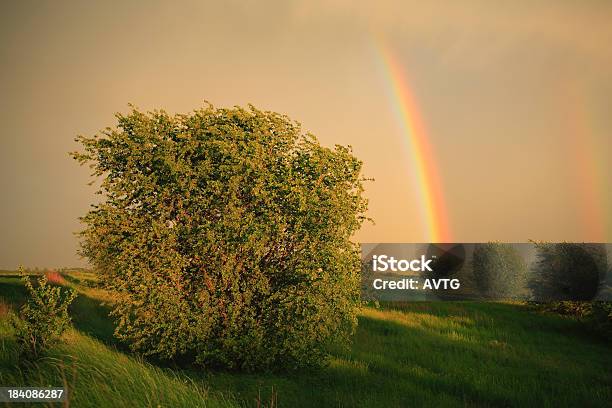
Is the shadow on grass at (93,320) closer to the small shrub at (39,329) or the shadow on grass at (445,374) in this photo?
the small shrub at (39,329)

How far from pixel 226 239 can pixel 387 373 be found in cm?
696

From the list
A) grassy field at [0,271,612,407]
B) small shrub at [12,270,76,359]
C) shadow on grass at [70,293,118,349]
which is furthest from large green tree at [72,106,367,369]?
shadow on grass at [70,293,118,349]

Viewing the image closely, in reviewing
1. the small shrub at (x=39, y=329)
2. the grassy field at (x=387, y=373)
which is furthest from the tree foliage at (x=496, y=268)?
the small shrub at (x=39, y=329)

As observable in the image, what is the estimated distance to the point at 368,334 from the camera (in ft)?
83.8

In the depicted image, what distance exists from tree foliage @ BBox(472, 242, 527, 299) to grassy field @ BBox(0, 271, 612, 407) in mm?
16576

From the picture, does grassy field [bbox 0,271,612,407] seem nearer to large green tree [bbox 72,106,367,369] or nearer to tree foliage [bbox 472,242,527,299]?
large green tree [bbox 72,106,367,369]

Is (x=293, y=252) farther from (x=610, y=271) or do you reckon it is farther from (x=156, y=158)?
(x=610, y=271)

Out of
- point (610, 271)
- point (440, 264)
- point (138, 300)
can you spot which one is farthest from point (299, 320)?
point (440, 264)

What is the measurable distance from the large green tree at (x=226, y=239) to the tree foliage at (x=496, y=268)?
34.2m

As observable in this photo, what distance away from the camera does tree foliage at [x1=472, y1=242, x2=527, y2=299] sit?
4706cm

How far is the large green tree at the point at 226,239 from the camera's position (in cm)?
1585

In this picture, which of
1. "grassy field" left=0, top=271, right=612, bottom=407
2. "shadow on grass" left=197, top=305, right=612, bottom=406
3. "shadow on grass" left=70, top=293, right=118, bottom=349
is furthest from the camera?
"shadow on grass" left=70, top=293, right=118, bottom=349

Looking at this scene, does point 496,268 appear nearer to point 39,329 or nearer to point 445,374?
point 445,374

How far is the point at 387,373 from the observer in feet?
58.3
